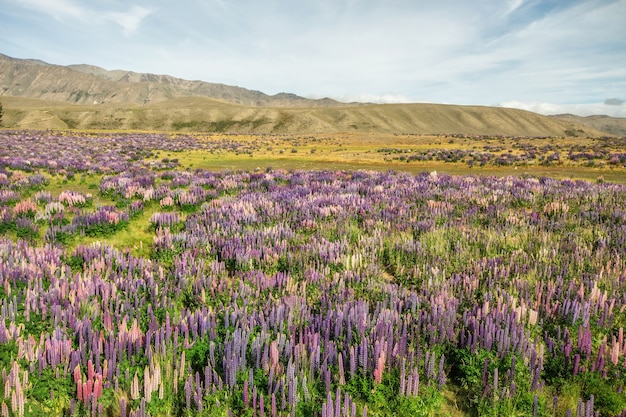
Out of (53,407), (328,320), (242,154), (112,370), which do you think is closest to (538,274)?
(328,320)

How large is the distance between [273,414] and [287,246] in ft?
13.7

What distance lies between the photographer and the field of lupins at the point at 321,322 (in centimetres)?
279

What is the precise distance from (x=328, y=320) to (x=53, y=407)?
232 cm

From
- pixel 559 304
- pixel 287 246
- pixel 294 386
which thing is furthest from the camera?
pixel 287 246

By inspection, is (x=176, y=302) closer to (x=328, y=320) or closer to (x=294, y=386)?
(x=328, y=320)

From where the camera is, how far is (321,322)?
12.2ft

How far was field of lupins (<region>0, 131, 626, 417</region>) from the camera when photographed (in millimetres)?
2793

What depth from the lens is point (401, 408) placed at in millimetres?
2746

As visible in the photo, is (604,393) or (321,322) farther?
(321,322)

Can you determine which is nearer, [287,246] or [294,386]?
[294,386]

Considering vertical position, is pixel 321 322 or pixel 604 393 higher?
pixel 321 322

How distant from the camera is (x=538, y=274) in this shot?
16.8 ft

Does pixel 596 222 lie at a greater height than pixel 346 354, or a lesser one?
greater

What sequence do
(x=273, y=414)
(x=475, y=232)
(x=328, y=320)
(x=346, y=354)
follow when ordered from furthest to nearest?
(x=475, y=232)
(x=328, y=320)
(x=346, y=354)
(x=273, y=414)
